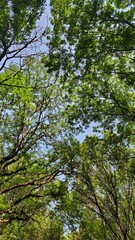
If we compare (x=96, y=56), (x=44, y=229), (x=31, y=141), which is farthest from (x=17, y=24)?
(x=44, y=229)

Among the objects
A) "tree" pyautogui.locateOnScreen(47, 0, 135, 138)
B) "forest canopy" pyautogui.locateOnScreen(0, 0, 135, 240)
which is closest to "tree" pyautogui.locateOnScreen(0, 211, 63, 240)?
"forest canopy" pyautogui.locateOnScreen(0, 0, 135, 240)

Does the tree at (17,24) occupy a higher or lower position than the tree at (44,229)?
higher

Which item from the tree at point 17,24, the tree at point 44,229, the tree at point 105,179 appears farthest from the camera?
the tree at point 44,229

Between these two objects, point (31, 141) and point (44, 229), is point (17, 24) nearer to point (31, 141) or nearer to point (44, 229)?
point (31, 141)

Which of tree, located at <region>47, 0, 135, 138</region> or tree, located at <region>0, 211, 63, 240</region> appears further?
tree, located at <region>0, 211, 63, 240</region>

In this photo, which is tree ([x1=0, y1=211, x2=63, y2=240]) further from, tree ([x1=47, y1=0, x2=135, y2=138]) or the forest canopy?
tree ([x1=47, y1=0, x2=135, y2=138])

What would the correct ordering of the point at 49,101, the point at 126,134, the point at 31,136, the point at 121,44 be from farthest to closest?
the point at 49,101, the point at 31,136, the point at 126,134, the point at 121,44

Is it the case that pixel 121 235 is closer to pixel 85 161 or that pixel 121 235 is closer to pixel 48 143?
pixel 85 161

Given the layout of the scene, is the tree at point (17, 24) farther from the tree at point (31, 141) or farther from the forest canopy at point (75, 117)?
the tree at point (31, 141)

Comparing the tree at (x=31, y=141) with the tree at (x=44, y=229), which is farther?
the tree at (x=44, y=229)

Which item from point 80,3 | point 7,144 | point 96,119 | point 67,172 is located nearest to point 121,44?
point 80,3

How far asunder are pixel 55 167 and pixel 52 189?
1.42m

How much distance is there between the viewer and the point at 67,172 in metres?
13.3

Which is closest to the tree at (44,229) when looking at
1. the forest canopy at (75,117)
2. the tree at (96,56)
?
the forest canopy at (75,117)
